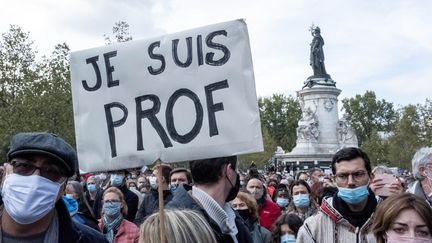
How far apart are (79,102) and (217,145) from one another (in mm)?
867

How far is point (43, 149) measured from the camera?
2768mm

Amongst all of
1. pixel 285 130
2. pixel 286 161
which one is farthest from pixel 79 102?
pixel 285 130

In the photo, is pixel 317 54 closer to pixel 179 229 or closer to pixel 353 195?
pixel 353 195

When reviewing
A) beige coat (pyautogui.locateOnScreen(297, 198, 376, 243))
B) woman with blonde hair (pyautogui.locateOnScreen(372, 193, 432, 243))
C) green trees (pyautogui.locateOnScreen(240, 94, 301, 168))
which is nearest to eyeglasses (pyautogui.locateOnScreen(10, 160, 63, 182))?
woman with blonde hair (pyautogui.locateOnScreen(372, 193, 432, 243))

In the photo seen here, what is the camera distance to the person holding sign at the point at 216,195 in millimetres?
3311

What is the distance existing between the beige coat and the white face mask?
204cm

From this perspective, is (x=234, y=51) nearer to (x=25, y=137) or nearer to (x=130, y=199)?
(x=25, y=137)

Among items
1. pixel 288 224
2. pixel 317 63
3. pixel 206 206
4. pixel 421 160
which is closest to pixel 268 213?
pixel 288 224

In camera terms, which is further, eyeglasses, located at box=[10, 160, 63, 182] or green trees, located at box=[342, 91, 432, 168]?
green trees, located at box=[342, 91, 432, 168]

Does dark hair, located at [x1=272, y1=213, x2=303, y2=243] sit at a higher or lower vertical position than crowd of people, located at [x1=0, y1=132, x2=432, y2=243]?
lower

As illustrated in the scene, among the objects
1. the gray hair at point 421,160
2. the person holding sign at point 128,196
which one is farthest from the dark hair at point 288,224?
the person holding sign at point 128,196

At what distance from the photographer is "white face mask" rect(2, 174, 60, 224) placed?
276cm

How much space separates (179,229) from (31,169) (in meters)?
0.83

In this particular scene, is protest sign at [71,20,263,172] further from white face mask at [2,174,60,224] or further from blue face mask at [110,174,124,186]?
blue face mask at [110,174,124,186]
